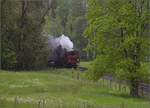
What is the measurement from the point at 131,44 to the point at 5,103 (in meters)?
19.2

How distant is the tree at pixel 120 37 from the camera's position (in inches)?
1756

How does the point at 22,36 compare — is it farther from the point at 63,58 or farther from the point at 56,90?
the point at 56,90

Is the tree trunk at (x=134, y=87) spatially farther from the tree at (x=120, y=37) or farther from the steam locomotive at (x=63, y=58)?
the steam locomotive at (x=63, y=58)

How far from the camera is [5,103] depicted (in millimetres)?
28062

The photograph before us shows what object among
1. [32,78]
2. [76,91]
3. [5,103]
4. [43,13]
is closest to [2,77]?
[32,78]

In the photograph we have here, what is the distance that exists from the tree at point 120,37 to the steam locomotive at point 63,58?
28327mm

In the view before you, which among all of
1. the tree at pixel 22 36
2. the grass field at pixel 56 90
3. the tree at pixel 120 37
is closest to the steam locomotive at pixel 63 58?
the tree at pixel 22 36

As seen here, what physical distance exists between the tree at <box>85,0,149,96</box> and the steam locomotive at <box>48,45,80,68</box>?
28.3m

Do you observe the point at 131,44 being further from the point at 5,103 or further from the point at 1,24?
the point at 1,24

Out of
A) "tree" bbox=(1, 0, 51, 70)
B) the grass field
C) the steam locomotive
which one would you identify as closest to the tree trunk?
the grass field

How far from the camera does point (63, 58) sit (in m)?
75.5

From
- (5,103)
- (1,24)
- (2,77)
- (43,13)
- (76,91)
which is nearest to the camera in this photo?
Result: (5,103)

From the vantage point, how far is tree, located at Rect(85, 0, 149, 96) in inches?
1756

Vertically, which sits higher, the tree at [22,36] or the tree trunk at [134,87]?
the tree at [22,36]
